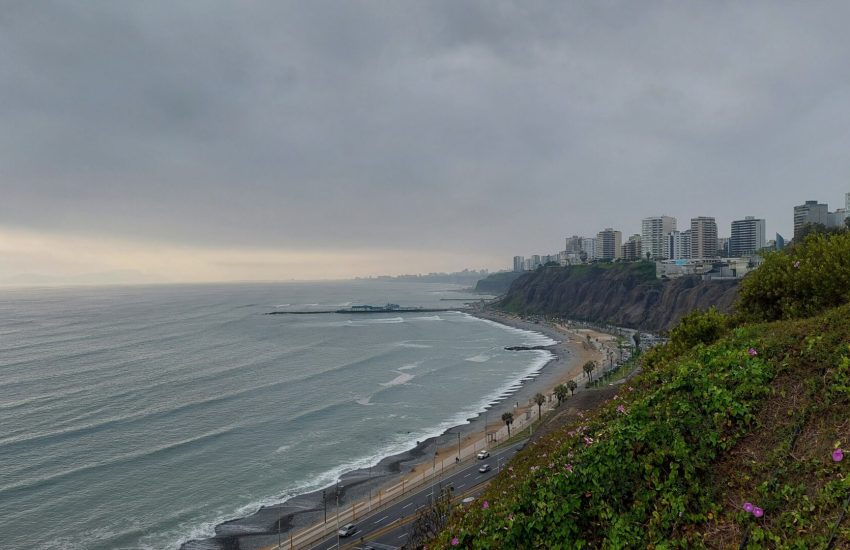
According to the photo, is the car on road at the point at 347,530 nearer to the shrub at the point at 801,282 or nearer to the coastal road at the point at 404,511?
the coastal road at the point at 404,511

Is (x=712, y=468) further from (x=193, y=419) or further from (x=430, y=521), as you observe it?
(x=193, y=419)

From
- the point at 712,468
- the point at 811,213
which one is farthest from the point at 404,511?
the point at 811,213

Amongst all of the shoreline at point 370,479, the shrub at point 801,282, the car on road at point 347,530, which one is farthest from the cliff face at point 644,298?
the car on road at point 347,530

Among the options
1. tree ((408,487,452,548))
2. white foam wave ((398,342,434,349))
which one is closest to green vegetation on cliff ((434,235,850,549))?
tree ((408,487,452,548))

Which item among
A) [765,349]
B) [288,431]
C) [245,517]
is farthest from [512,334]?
[765,349]

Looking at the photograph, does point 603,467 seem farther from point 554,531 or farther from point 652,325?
point 652,325
